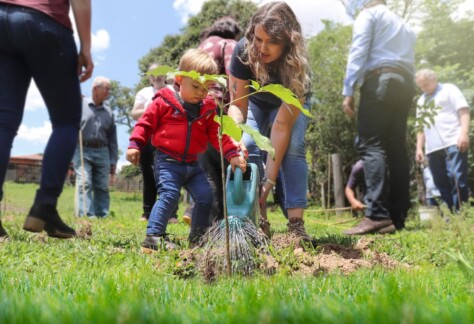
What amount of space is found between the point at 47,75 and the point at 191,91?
3.23ft

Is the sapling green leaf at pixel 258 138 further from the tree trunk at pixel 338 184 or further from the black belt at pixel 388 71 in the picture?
the tree trunk at pixel 338 184

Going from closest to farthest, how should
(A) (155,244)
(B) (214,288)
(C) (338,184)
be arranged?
(B) (214,288)
(A) (155,244)
(C) (338,184)

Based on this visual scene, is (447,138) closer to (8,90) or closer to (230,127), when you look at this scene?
(230,127)

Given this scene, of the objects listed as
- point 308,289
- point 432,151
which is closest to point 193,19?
point 432,151

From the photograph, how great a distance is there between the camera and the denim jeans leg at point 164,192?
312cm

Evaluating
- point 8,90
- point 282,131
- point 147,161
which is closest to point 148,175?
point 147,161

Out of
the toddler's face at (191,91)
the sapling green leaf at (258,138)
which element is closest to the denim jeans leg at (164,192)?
the toddler's face at (191,91)

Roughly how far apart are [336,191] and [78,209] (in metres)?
5.25

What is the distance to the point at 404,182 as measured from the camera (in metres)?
5.15

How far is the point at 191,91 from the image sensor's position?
129 inches

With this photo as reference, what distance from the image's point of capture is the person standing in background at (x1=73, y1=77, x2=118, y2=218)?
7363mm

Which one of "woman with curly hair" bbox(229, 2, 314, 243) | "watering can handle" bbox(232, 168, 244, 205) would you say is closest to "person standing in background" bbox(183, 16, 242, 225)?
"woman with curly hair" bbox(229, 2, 314, 243)

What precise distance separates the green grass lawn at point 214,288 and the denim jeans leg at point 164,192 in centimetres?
20

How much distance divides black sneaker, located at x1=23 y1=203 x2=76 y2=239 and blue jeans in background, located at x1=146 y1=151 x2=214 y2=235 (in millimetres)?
675
